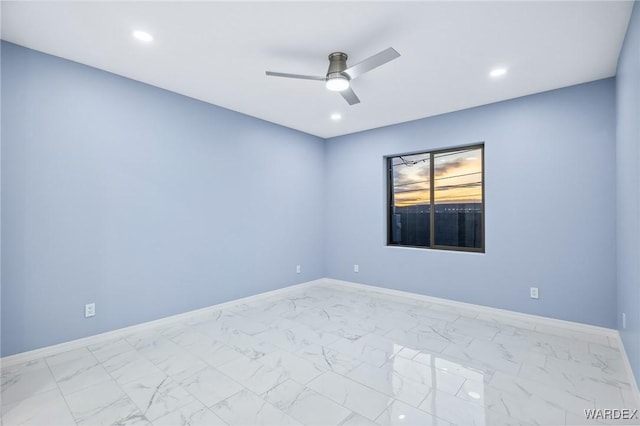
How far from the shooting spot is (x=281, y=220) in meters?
4.88

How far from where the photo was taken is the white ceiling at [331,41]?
84.2 inches

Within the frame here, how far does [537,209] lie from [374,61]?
2689mm

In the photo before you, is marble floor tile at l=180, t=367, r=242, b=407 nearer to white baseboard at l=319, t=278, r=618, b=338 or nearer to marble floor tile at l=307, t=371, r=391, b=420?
marble floor tile at l=307, t=371, r=391, b=420

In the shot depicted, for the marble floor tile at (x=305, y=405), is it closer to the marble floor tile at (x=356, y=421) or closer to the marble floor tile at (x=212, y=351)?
the marble floor tile at (x=356, y=421)

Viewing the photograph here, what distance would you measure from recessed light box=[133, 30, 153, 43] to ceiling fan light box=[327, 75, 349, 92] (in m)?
1.50

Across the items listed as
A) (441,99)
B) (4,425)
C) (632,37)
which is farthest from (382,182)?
(4,425)

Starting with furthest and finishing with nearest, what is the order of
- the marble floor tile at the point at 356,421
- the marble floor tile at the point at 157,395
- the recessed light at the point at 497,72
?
the recessed light at the point at 497,72
the marble floor tile at the point at 157,395
the marble floor tile at the point at 356,421

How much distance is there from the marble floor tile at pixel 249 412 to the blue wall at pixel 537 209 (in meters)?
3.05

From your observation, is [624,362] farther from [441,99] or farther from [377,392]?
[441,99]

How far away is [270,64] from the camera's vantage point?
2898mm

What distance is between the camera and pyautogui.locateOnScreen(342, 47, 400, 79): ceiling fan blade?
2.21 meters

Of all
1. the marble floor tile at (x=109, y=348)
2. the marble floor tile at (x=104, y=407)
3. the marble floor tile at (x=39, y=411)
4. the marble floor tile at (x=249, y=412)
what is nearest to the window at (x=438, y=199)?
the marble floor tile at (x=249, y=412)
